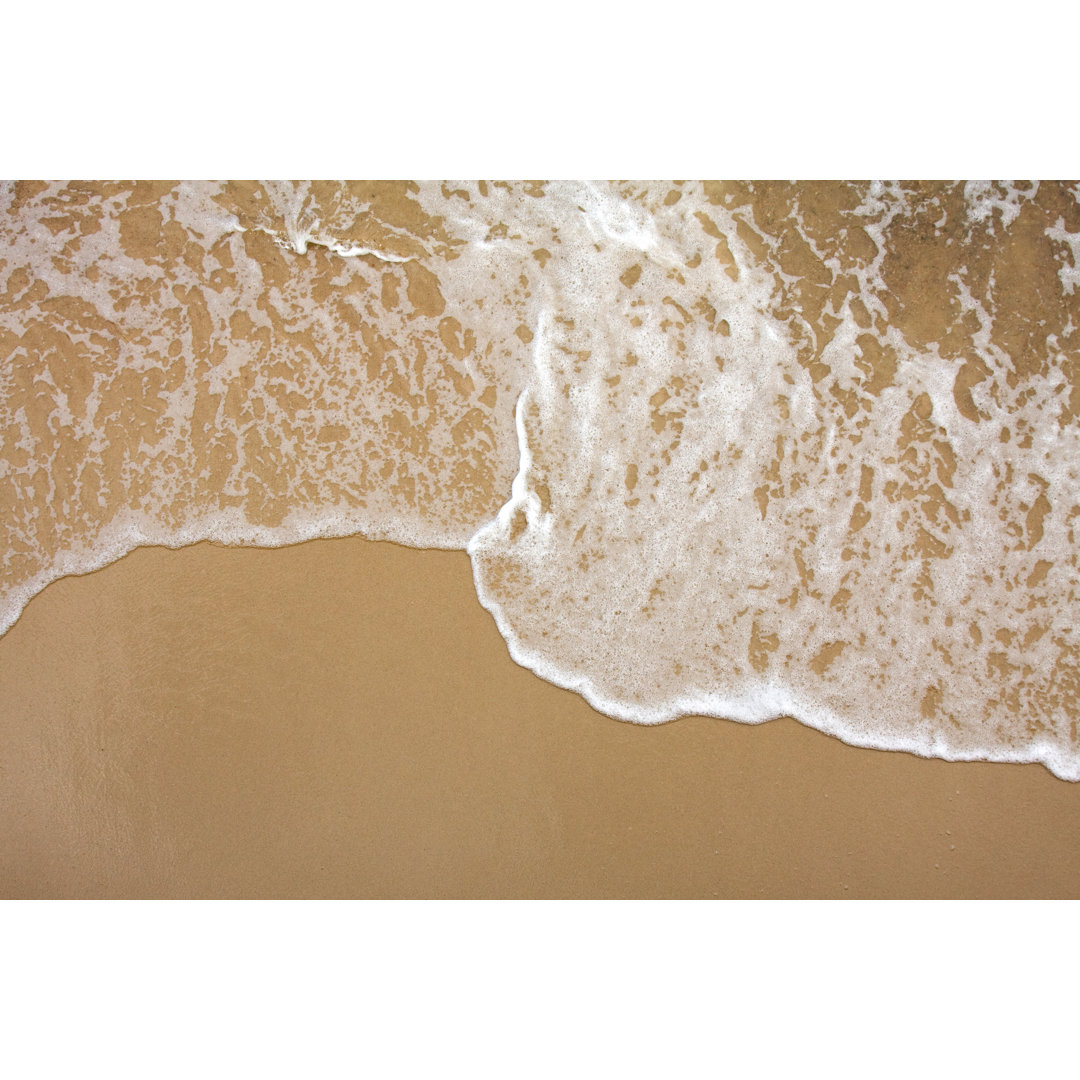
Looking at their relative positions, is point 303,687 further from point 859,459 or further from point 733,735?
point 859,459

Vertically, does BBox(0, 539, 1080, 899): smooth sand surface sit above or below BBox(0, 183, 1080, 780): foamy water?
below

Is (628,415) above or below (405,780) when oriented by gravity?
above

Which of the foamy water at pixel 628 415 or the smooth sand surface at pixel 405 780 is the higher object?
the foamy water at pixel 628 415

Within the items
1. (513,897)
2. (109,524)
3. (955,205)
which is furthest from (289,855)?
(955,205)
